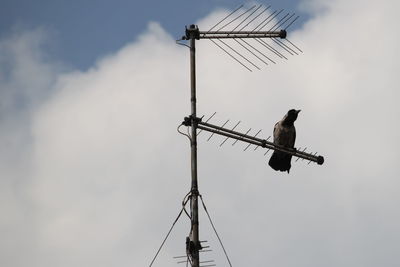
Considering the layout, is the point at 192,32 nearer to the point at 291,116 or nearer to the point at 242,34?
the point at 242,34

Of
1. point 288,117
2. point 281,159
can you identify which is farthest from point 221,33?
point 288,117

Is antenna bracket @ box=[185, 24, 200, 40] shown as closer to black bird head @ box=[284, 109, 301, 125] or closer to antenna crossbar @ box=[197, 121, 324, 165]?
antenna crossbar @ box=[197, 121, 324, 165]

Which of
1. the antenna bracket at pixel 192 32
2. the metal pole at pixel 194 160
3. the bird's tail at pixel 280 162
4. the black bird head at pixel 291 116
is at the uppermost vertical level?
the black bird head at pixel 291 116

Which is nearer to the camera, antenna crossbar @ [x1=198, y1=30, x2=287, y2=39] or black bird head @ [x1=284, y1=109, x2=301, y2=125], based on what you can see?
antenna crossbar @ [x1=198, y1=30, x2=287, y2=39]

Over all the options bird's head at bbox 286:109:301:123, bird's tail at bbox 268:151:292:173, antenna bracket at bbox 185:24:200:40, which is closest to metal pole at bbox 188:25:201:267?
antenna bracket at bbox 185:24:200:40

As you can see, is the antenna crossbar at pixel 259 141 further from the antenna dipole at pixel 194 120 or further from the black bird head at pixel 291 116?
the black bird head at pixel 291 116

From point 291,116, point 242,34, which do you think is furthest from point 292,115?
point 242,34

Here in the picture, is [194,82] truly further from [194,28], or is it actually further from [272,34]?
[272,34]

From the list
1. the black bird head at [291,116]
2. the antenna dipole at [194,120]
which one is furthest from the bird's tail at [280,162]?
the antenna dipole at [194,120]

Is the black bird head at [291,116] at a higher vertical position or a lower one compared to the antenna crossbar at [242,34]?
higher

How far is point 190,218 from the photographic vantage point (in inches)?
290

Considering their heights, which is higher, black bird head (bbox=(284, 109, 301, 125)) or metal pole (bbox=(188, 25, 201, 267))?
black bird head (bbox=(284, 109, 301, 125))

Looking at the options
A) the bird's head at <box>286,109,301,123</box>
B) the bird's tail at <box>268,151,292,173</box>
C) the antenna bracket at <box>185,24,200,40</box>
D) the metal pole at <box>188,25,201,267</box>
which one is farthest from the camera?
the bird's head at <box>286,109,301,123</box>

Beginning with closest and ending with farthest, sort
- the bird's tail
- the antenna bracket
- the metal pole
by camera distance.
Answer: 1. the metal pole
2. the antenna bracket
3. the bird's tail
